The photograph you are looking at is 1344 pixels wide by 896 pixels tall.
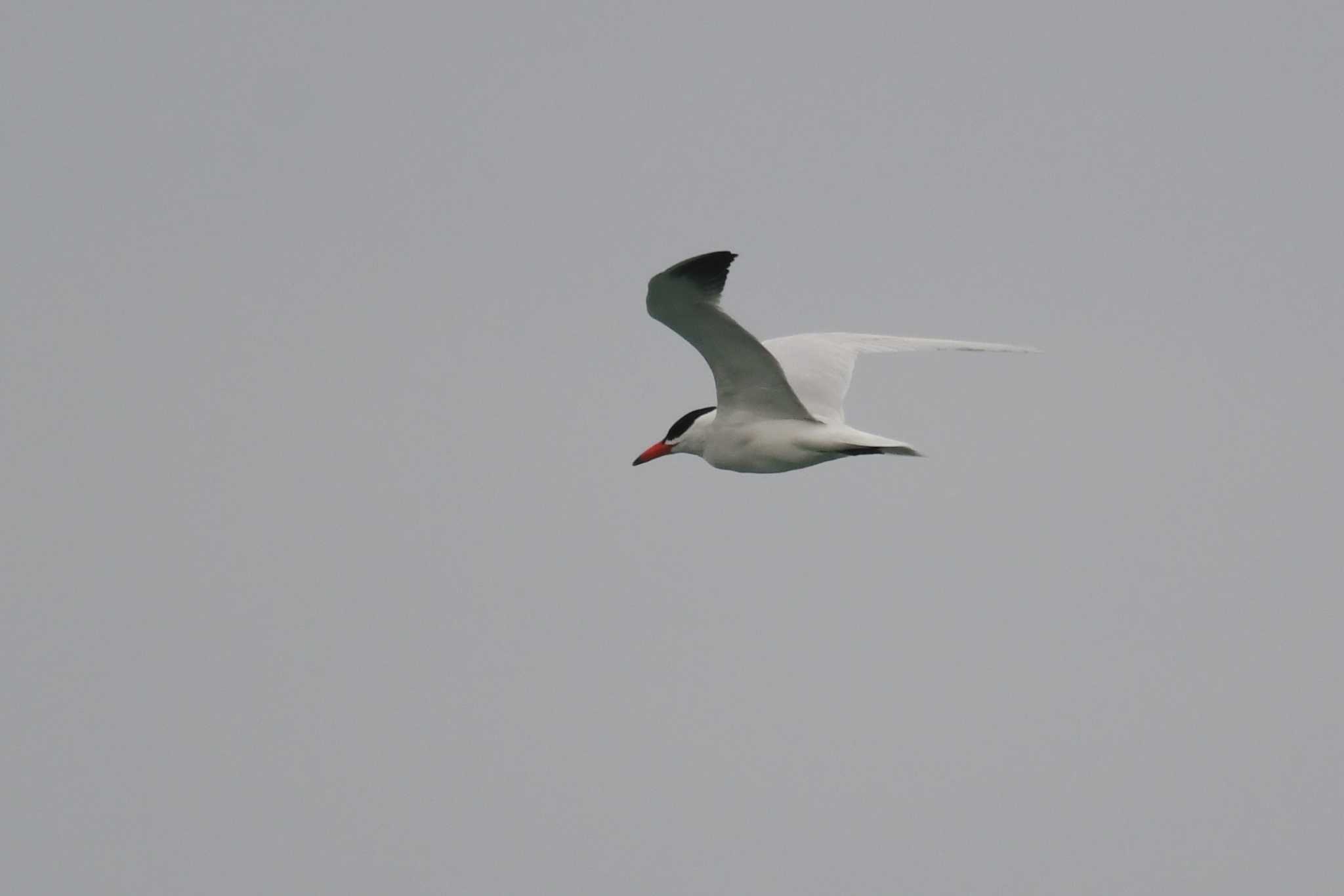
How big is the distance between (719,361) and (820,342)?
8.91ft

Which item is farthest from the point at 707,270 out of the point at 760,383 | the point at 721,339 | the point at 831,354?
the point at 831,354

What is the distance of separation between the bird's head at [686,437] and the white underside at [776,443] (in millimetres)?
282

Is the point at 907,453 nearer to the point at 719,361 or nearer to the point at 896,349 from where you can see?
the point at 719,361

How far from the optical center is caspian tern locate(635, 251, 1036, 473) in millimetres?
14320

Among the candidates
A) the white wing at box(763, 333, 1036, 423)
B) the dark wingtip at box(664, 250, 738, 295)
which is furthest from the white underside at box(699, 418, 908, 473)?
the dark wingtip at box(664, 250, 738, 295)

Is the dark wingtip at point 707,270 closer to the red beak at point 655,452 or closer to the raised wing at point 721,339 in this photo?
the raised wing at point 721,339

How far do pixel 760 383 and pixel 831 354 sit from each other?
2.17 metres

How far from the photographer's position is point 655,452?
57.6 feet

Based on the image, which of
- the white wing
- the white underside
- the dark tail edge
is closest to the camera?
the dark tail edge

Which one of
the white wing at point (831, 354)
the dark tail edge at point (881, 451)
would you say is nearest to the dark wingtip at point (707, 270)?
the dark tail edge at point (881, 451)

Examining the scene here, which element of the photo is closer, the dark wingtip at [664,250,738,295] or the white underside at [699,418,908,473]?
the dark wingtip at [664,250,738,295]

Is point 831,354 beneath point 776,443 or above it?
above

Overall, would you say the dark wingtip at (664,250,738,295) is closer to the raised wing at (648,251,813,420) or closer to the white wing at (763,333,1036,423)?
the raised wing at (648,251,813,420)

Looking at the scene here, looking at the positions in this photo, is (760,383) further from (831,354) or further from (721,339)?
(831,354)
